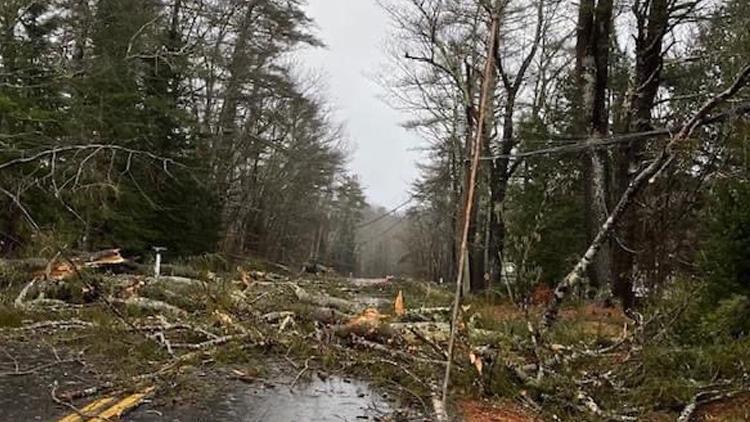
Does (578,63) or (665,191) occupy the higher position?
(578,63)

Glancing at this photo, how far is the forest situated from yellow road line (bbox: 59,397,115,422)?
5.4 inches

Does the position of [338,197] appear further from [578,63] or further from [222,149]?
[578,63]

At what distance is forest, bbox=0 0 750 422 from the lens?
7.78m

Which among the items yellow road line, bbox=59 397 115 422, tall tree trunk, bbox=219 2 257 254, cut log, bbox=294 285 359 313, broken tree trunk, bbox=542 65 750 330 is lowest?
yellow road line, bbox=59 397 115 422

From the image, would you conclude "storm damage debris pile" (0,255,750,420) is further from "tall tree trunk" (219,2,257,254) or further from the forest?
"tall tree trunk" (219,2,257,254)

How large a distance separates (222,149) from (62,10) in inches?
398

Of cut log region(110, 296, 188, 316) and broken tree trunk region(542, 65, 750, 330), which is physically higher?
broken tree trunk region(542, 65, 750, 330)

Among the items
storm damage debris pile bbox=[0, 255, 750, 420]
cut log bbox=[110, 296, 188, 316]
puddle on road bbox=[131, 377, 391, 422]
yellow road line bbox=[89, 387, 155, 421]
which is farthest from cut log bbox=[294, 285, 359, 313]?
yellow road line bbox=[89, 387, 155, 421]

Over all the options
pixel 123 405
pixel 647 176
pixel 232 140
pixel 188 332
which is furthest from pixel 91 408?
pixel 232 140

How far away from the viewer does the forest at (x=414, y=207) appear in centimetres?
778

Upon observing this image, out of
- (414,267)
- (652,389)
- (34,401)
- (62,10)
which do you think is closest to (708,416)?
(652,389)

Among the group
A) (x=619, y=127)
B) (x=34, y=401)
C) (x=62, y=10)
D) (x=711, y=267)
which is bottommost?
(x=34, y=401)

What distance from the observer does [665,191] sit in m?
21.0

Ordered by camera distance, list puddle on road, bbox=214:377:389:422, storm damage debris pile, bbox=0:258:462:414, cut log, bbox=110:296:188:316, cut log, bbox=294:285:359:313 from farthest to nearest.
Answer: cut log, bbox=294:285:359:313
cut log, bbox=110:296:188:316
storm damage debris pile, bbox=0:258:462:414
puddle on road, bbox=214:377:389:422
